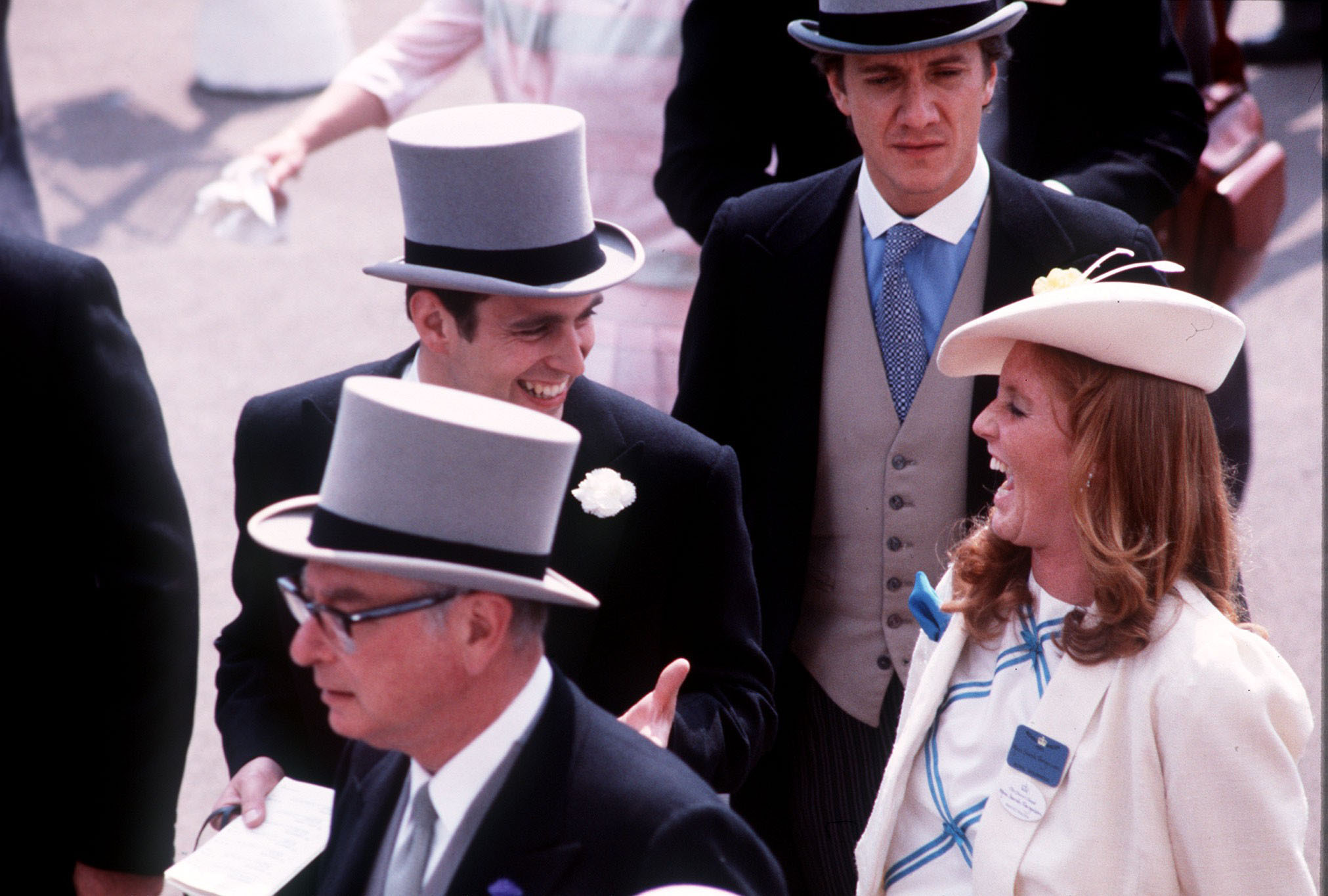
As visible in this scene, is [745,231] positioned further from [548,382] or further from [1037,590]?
[1037,590]

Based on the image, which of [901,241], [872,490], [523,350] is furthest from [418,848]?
[901,241]

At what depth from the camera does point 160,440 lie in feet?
10.3

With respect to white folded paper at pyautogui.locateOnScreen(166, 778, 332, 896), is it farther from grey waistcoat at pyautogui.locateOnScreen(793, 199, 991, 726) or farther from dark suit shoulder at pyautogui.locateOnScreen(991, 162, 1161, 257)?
dark suit shoulder at pyautogui.locateOnScreen(991, 162, 1161, 257)

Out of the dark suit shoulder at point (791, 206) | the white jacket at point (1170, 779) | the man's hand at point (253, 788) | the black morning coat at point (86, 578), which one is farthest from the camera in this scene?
the dark suit shoulder at point (791, 206)

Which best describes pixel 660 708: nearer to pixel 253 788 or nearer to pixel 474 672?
pixel 474 672

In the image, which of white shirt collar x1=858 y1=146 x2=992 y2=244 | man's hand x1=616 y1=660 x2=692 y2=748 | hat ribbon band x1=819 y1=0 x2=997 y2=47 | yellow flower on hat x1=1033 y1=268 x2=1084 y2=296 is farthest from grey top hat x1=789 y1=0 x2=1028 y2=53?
man's hand x1=616 y1=660 x2=692 y2=748

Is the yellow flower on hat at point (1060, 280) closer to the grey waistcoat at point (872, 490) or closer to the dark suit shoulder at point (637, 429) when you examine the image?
the grey waistcoat at point (872, 490)

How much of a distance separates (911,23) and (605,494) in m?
1.21

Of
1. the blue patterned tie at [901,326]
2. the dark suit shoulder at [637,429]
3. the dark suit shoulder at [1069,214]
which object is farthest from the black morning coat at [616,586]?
the dark suit shoulder at [1069,214]

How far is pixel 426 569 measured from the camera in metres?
2.15

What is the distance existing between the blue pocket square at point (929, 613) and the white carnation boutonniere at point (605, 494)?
1.93 ft

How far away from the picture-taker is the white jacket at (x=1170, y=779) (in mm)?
2580

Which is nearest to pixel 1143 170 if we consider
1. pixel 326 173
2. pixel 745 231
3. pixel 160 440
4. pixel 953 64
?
pixel 953 64

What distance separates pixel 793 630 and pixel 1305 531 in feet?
11.4
